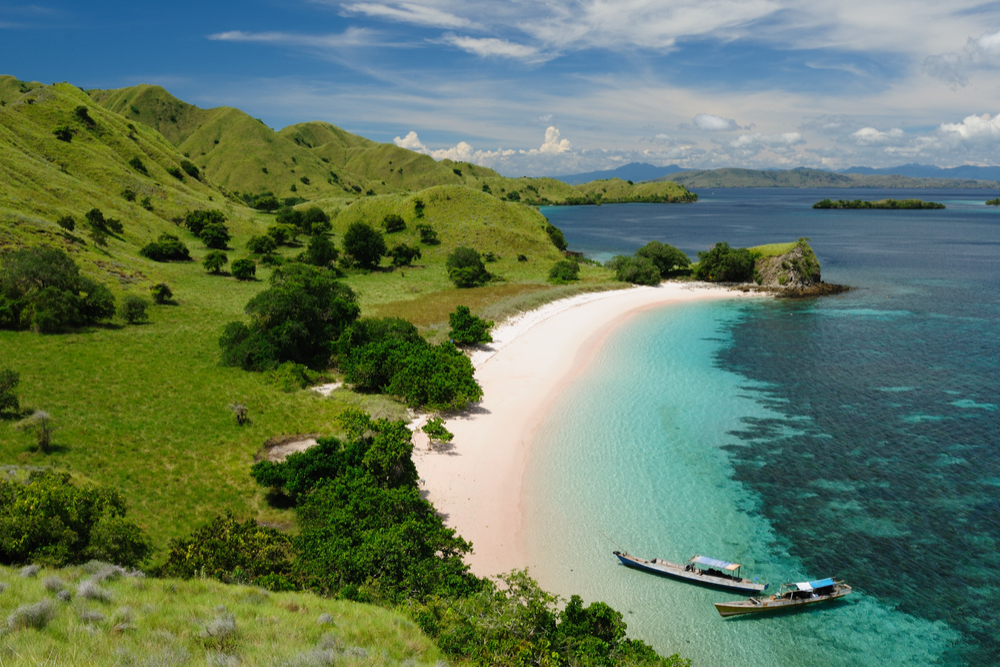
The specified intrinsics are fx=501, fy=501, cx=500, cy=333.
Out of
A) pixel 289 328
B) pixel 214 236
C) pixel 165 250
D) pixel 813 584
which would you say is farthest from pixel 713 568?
pixel 214 236

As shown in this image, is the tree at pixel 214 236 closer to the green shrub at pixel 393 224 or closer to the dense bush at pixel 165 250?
the dense bush at pixel 165 250

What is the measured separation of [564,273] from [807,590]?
212 ft

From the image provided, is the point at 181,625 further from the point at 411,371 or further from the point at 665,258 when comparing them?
the point at 665,258

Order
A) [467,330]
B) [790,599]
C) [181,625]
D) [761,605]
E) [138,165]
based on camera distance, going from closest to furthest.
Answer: [181,625] < [761,605] < [790,599] < [467,330] < [138,165]

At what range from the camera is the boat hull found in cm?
1795

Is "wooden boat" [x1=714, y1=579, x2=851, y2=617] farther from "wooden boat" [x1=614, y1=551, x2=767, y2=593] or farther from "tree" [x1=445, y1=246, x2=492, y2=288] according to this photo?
"tree" [x1=445, y1=246, x2=492, y2=288]

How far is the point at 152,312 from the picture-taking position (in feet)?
146

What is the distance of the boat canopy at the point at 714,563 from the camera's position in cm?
1920

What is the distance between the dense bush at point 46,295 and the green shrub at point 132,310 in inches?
32.0

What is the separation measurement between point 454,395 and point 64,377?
2269 centimetres

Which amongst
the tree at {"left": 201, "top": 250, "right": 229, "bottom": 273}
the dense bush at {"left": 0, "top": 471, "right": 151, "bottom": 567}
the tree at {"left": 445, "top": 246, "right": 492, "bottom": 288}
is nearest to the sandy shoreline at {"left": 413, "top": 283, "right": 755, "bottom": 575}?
the dense bush at {"left": 0, "top": 471, "right": 151, "bottom": 567}

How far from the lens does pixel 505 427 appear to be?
31.9 m

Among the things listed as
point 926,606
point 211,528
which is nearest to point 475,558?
point 211,528

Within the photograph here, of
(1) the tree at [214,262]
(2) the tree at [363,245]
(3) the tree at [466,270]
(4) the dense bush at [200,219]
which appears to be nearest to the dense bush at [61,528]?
(1) the tree at [214,262]
